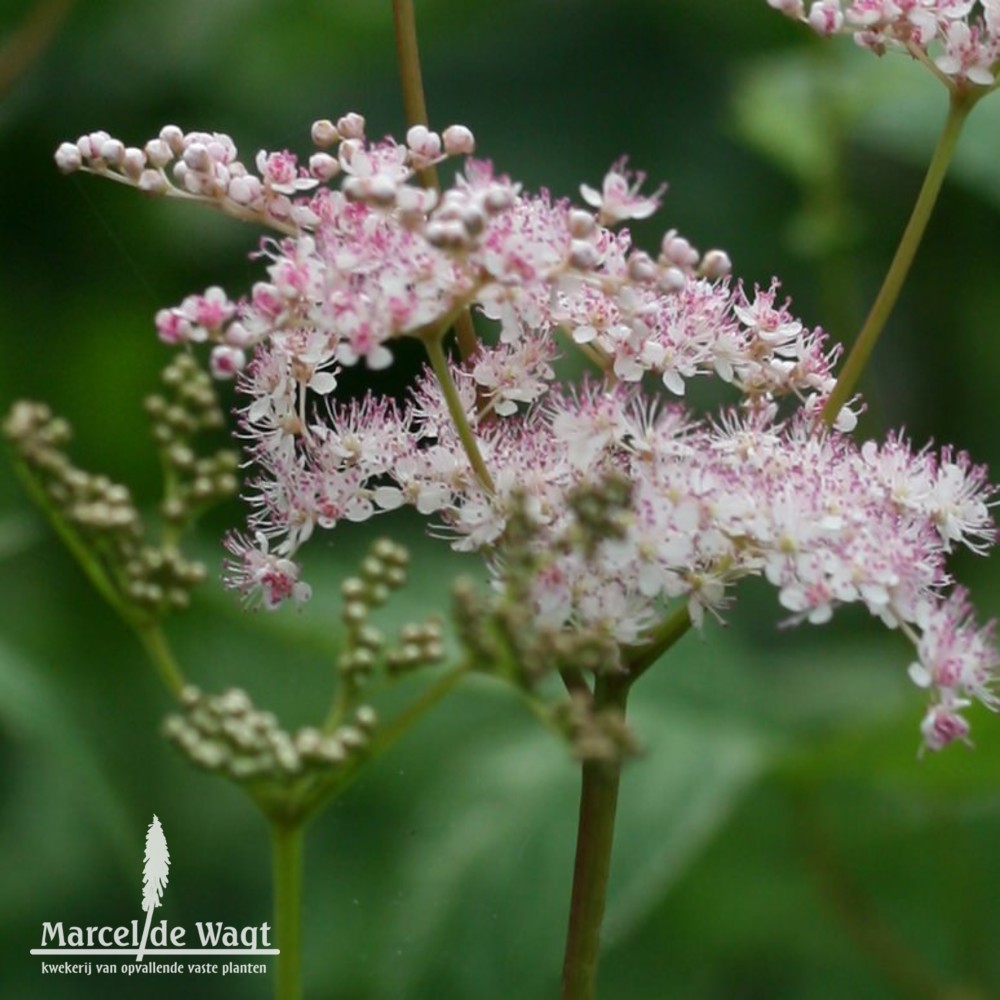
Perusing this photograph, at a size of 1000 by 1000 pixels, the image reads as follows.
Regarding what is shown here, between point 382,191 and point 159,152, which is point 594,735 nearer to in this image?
point 382,191

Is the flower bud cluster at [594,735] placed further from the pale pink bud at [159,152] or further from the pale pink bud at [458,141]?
the pale pink bud at [159,152]

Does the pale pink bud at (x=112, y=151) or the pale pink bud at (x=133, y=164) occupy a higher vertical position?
the pale pink bud at (x=112, y=151)

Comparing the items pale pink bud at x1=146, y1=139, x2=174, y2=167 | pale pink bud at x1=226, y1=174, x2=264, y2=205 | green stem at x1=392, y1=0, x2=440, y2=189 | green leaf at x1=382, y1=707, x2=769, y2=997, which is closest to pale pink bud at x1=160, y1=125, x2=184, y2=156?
pale pink bud at x1=146, y1=139, x2=174, y2=167

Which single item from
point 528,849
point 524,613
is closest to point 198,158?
point 524,613

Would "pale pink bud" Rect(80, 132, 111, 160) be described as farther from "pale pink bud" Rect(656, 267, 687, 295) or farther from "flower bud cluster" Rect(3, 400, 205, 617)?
"pale pink bud" Rect(656, 267, 687, 295)

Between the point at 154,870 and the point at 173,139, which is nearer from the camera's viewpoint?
the point at 173,139

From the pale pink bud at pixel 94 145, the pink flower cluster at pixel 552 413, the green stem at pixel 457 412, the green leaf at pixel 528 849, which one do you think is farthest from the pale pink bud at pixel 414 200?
the green leaf at pixel 528 849

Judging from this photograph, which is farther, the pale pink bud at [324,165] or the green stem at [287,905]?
the pale pink bud at [324,165]
